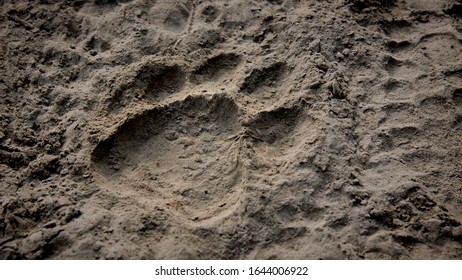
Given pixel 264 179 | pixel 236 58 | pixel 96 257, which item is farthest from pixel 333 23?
pixel 96 257

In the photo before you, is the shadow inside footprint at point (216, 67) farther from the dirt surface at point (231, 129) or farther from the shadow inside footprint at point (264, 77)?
the shadow inside footprint at point (264, 77)

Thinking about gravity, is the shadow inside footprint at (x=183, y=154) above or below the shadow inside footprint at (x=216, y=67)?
below

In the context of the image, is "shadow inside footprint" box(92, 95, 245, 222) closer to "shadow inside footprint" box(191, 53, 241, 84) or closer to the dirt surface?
the dirt surface

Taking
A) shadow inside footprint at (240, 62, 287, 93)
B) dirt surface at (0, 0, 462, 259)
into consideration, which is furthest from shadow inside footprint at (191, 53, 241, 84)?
shadow inside footprint at (240, 62, 287, 93)

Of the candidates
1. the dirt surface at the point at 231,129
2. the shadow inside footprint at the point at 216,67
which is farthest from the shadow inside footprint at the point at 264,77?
the shadow inside footprint at the point at 216,67

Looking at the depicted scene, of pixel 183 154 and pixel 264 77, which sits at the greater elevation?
pixel 264 77

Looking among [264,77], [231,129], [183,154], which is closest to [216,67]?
[264,77]

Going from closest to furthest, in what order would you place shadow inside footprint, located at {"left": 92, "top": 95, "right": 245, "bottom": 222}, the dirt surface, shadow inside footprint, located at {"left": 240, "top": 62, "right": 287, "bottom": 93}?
the dirt surface
shadow inside footprint, located at {"left": 92, "top": 95, "right": 245, "bottom": 222}
shadow inside footprint, located at {"left": 240, "top": 62, "right": 287, "bottom": 93}

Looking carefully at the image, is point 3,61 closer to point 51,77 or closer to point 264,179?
point 51,77

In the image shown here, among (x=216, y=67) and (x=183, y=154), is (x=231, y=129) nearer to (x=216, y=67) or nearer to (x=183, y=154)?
(x=183, y=154)
